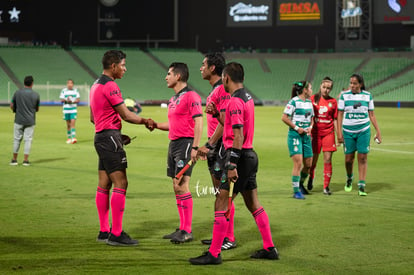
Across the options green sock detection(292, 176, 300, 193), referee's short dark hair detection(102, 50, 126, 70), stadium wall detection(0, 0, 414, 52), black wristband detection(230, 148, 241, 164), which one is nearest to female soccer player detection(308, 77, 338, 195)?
green sock detection(292, 176, 300, 193)

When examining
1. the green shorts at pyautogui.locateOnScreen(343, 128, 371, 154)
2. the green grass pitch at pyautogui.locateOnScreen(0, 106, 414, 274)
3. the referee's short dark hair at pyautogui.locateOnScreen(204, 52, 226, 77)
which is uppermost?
the referee's short dark hair at pyautogui.locateOnScreen(204, 52, 226, 77)

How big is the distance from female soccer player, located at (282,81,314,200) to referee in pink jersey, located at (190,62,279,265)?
4.42 meters

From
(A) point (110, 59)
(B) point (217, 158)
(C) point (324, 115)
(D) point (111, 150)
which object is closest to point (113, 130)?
(D) point (111, 150)

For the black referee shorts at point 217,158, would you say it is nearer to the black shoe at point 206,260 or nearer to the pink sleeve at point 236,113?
the pink sleeve at point 236,113

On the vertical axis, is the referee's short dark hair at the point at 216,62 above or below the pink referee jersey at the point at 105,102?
above

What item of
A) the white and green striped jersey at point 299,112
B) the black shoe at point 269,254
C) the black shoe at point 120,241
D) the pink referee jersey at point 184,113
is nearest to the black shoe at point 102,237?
the black shoe at point 120,241

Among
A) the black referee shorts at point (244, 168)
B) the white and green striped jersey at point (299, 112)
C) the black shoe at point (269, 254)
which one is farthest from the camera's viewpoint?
the white and green striped jersey at point (299, 112)

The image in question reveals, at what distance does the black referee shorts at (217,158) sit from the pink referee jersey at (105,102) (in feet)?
4.18

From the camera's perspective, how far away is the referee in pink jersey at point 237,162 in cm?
698

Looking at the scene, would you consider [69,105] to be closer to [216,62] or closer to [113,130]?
[113,130]

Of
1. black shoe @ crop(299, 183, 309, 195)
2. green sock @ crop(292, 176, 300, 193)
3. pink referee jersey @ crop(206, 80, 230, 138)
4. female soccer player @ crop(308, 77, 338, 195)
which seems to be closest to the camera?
pink referee jersey @ crop(206, 80, 230, 138)

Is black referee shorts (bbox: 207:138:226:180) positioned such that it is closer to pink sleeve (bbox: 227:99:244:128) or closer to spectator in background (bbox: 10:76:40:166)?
pink sleeve (bbox: 227:99:244:128)

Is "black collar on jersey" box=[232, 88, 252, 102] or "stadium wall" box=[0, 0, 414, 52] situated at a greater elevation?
"stadium wall" box=[0, 0, 414, 52]

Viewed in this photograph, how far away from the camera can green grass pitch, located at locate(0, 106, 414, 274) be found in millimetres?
7184
